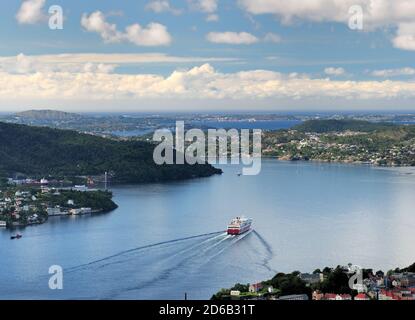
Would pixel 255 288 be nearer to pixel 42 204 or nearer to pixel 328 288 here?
pixel 328 288

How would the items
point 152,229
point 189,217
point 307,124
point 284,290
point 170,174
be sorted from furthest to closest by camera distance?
point 307,124 → point 170,174 → point 189,217 → point 152,229 → point 284,290

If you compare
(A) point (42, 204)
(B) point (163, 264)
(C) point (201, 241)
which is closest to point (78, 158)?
(A) point (42, 204)

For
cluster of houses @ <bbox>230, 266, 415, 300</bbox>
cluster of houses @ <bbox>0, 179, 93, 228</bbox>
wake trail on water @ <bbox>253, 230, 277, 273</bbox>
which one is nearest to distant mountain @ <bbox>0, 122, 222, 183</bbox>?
cluster of houses @ <bbox>0, 179, 93, 228</bbox>

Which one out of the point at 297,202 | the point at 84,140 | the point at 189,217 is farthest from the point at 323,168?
the point at 189,217

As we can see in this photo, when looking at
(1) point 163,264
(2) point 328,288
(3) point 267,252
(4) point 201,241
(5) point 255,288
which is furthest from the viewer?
(4) point 201,241

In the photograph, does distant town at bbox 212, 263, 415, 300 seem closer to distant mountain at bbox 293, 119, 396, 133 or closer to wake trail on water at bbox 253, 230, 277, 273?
wake trail on water at bbox 253, 230, 277, 273

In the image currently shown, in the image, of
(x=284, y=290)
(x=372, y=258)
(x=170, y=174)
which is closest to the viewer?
(x=284, y=290)
